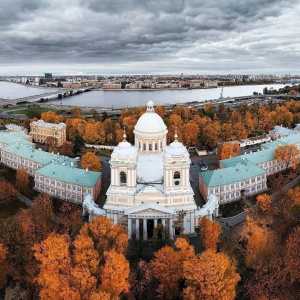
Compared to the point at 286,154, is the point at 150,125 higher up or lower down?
higher up

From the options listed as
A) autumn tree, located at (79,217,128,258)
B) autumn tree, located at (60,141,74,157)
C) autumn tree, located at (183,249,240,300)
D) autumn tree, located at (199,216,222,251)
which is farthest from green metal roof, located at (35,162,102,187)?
autumn tree, located at (183,249,240,300)

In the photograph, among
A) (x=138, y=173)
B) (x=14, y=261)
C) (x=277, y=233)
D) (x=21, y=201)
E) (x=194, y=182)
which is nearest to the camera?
(x=14, y=261)

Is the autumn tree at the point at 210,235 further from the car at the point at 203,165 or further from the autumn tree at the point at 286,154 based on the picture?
the autumn tree at the point at 286,154

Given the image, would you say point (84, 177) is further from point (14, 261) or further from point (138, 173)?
point (14, 261)

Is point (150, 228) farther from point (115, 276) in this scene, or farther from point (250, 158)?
point (250, 158)

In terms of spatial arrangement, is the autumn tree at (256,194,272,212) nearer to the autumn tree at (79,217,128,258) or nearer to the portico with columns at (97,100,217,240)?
the portico with columns at (97,100,217,240)

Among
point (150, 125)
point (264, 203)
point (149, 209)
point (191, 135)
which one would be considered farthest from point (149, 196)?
point (191, 135)

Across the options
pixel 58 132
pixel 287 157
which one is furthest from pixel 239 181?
pixel 58 132
